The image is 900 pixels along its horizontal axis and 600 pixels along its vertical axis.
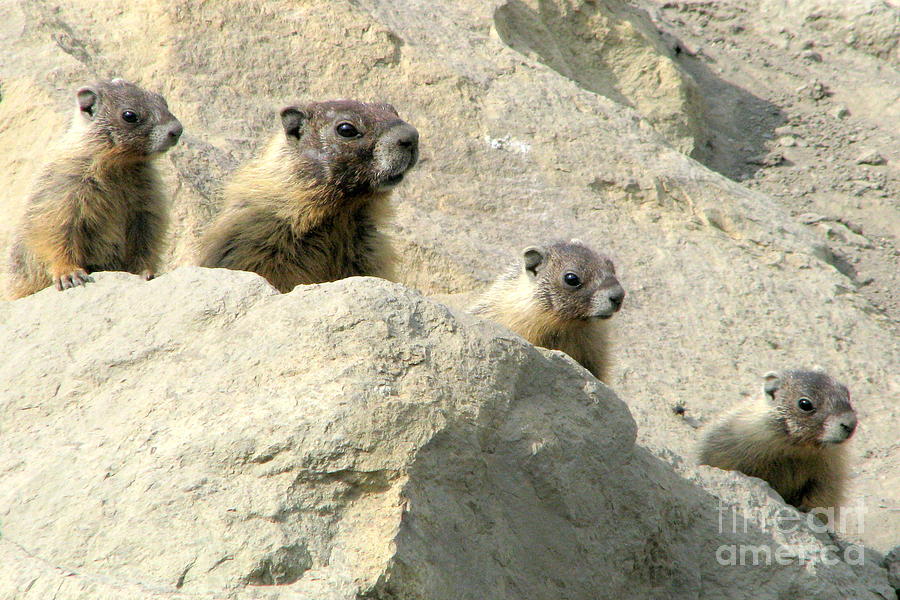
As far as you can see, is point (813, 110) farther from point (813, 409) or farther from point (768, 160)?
point (813, 409)

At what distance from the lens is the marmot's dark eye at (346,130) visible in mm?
6273

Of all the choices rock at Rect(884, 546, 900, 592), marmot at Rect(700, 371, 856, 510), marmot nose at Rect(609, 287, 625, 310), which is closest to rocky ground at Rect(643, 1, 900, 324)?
marmot at Rect(700, 371, 856, 510)

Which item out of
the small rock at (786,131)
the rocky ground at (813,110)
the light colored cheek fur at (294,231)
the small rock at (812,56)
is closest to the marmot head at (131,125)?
the light colored cheek fur at (294,231)

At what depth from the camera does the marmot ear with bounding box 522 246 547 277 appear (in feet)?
25.3

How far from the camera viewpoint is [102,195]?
6.55 metres

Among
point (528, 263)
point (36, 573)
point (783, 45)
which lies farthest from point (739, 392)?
point (783, 45)

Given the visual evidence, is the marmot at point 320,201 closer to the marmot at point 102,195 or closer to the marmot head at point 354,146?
the marmot head at point 354,146

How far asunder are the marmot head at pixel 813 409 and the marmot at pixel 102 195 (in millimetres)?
4505

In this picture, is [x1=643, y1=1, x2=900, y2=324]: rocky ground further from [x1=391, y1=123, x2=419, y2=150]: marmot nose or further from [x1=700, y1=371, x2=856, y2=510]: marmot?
[x1=391, y1=123, x2=419, y2=150]: marmot nose

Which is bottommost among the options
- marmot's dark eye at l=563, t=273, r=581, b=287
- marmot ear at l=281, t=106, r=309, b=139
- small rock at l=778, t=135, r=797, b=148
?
small rock at l=778, t=135, r=797, b=148

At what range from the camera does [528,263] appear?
7727 millimetres

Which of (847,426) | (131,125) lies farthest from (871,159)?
(131,125)

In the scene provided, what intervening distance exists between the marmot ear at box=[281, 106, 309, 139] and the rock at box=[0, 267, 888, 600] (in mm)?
1805

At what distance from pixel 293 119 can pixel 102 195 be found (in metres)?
1.29
